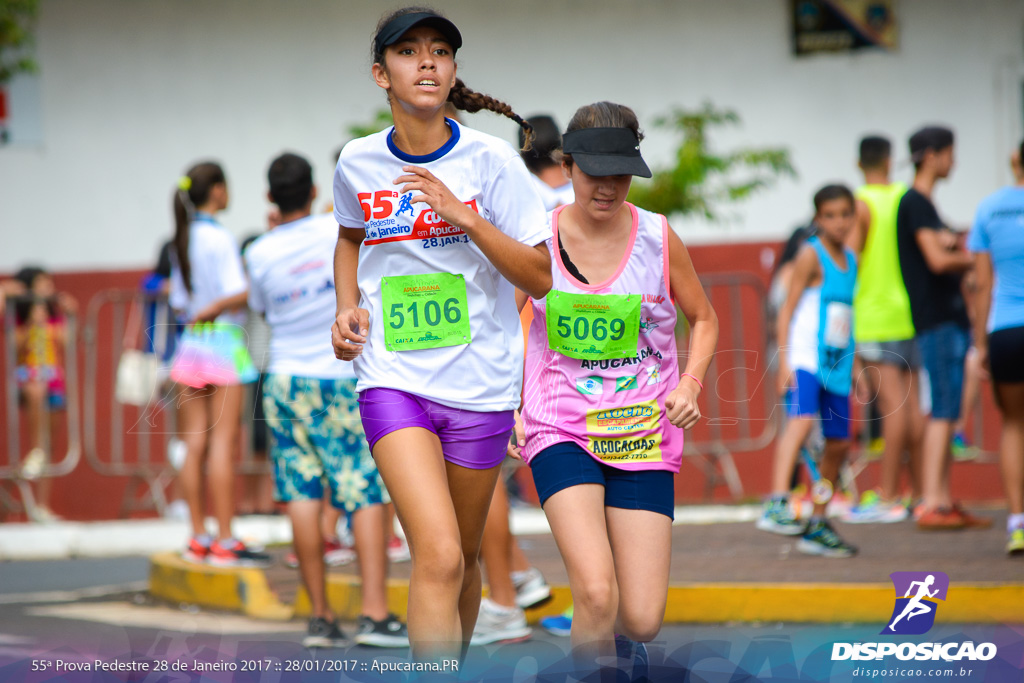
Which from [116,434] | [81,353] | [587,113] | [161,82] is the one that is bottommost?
[116,434]

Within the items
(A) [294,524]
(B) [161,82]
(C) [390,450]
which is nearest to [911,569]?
(A) [294,524]

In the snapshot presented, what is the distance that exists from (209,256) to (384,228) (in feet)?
12.4

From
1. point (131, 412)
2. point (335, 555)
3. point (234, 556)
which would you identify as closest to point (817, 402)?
point (335, 555)

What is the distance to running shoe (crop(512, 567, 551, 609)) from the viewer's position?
18.9 feet

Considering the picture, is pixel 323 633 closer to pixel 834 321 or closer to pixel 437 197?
pixel 437 197

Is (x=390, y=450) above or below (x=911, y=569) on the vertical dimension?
above

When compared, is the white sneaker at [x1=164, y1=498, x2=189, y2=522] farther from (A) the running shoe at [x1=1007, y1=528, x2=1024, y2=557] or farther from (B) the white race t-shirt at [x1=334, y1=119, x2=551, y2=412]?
(B) the white race t-shirt at [x1=334, y1=119, x2=551, y2=412]

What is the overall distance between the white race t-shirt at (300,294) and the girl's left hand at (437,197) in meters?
2.14

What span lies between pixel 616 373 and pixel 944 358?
4.12m

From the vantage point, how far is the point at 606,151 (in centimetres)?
394

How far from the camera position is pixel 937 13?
1358 centimetres

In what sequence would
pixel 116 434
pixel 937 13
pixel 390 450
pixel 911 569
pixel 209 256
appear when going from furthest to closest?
pixel 937 13
pixel 116 434
pixel 209 256
pixel 911 569
pixel 390 450

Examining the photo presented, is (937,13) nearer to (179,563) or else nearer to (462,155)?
(179,563)

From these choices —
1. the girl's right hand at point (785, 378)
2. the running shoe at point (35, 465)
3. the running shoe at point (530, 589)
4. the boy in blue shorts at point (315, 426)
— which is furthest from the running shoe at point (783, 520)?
the running shoe at point (35, 465)
